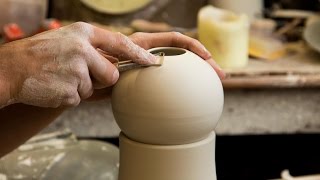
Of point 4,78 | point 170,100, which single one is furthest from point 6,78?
point 170,100

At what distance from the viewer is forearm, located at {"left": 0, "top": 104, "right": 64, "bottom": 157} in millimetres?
1068

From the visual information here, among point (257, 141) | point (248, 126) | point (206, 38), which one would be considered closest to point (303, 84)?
point (248, 126)

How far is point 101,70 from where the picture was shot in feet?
2.83

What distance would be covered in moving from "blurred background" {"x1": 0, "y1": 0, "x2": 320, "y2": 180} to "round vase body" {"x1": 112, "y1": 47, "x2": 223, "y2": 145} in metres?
0.58

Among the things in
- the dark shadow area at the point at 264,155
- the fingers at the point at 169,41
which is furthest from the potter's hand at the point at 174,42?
the dark shadow area at the point at 264,155

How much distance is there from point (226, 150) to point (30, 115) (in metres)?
1.23

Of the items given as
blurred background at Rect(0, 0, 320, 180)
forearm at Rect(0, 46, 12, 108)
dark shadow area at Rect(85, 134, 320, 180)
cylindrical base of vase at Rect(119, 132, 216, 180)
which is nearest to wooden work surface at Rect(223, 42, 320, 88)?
blurred background at Rect(0, 0, 320, 180)

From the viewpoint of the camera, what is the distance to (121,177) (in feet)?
3.14

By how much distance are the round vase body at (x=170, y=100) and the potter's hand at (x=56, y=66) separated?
30 millimetres

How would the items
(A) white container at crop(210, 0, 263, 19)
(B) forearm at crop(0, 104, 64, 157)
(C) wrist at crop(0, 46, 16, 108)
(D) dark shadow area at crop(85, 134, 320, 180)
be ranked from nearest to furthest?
(C) wrist at crop(0, 46, 16, 108), (B) forearm at crop(0, 104, 64, 157), (A) white container at crop(210, 0, 263, 19), (D) dark shadow area at crop(85, 134, 320, 180)

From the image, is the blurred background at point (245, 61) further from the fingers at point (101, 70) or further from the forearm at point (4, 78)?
the forearm at point (4, 78)

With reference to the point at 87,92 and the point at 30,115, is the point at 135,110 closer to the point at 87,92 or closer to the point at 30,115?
the point at 87,92

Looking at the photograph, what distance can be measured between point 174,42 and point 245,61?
69 centimetres

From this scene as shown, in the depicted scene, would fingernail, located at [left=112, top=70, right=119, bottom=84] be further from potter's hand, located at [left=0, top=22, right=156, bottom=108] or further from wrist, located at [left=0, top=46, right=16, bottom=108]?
wrist, located at [left=0, top=46, right=16, bottom=108]
